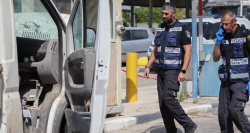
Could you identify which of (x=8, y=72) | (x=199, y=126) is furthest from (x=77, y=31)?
(x=199, y=126)

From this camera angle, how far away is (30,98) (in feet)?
16.5

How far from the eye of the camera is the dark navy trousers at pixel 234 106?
593 centimetres

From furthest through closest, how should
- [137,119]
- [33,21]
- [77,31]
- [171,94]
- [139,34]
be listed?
[139,34] → [137,119] → [171,94] → [77,31] → [33,21]

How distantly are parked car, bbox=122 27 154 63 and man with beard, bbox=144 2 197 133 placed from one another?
40.5 ft

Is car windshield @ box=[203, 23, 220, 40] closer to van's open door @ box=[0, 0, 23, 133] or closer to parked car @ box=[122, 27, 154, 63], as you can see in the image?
parked car @ box=[122, 27, 154, 63]

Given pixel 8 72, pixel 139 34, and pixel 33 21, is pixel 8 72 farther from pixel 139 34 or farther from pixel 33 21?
pixel 139 34

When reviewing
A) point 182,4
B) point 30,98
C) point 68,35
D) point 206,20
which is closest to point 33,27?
point 68,35

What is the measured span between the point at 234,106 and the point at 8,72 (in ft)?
9.56

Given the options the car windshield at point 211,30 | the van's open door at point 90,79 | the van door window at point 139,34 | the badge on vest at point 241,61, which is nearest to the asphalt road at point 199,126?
the badge on vest at point 241,61

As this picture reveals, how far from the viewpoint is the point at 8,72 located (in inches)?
165

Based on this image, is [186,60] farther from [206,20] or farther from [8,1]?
[206,20]

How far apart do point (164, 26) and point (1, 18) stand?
2923mm

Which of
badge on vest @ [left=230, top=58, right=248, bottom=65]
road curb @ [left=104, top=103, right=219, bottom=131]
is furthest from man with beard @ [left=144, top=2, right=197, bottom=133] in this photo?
road curb @ [left=104, top=103, right=219, bottom=131]

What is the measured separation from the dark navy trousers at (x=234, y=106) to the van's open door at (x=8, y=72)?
9.14 feet
